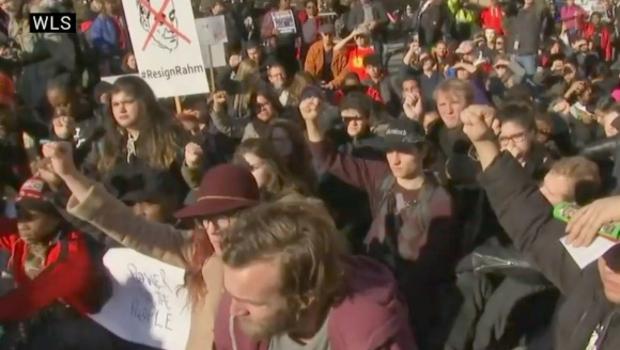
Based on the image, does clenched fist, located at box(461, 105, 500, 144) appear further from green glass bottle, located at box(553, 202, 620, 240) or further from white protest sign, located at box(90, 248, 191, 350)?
white protest sign, located at box(90, 248, 191, 350)

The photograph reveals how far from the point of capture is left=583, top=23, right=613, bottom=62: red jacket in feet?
55.7

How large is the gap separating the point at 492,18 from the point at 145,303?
14231 mm

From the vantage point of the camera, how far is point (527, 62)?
583 inches

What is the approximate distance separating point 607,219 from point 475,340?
2.59 meters

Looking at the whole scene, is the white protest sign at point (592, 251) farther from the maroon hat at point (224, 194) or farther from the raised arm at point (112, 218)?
the raised arm at point (112, 218)

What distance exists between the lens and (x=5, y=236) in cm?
527

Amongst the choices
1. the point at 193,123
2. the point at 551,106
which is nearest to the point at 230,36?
the point at 551,106

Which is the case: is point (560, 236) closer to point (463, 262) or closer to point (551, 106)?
point (463, 262)

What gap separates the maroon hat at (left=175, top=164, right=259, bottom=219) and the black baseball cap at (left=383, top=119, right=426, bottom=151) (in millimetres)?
1854

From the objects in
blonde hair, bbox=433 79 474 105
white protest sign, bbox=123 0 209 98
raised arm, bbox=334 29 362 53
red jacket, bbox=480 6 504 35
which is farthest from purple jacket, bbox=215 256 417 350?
red jacket, bbox=480 6 504 35

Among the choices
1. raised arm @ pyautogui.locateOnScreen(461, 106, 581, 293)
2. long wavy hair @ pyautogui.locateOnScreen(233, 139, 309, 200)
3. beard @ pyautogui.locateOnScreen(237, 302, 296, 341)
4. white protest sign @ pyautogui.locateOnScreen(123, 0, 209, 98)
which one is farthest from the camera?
white protest sign @ pyautogui.locateOnScreen(123, 0, 209, 98)

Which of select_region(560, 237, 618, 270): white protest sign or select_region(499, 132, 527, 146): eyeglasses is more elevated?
select_region(560, 237, 618, 270): white protest sign

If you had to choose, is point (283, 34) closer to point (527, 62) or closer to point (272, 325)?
point (527, 62)

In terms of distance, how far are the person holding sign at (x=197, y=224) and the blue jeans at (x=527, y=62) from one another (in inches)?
410
